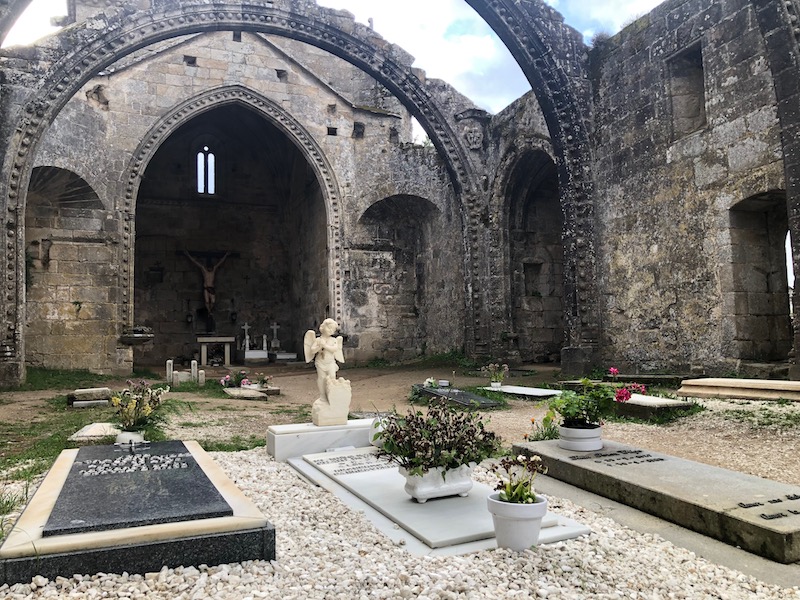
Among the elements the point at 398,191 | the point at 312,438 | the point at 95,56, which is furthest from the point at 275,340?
the point at 312,438

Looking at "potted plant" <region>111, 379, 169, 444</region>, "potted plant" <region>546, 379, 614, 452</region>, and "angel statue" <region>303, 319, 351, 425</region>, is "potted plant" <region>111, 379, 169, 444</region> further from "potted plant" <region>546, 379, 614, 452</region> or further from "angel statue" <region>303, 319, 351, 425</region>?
"potted plant" <region>546, 379, 614, 452</region>

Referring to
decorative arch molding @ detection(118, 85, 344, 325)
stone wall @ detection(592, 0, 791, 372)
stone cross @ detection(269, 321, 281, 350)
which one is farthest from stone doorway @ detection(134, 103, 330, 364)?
stone wall @ detection(592, 0, 791, 372)

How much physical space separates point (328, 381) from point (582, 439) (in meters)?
2.59

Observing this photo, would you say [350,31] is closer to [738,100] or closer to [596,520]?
[738,100]

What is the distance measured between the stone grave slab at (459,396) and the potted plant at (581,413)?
3615 mm

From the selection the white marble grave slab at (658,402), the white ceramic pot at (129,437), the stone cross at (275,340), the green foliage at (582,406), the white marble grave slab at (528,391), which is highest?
the stone cross at (275,340)

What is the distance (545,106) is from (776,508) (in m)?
9.99

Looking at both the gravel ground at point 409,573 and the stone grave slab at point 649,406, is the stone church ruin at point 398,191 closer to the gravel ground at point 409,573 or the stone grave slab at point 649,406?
the stone grave slab at point 649,406

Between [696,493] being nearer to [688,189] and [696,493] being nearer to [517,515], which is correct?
[517,515]

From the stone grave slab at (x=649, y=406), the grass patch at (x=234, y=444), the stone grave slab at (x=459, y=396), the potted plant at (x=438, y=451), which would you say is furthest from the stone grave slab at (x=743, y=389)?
the grass patch at (x=234, y=444)

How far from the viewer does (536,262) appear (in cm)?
1583

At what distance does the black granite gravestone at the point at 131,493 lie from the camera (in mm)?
3080

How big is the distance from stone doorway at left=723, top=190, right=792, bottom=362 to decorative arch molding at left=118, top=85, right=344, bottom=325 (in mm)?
10832

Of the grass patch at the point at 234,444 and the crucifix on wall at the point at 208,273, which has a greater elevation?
the crucifix on wall at the point at 208,273
